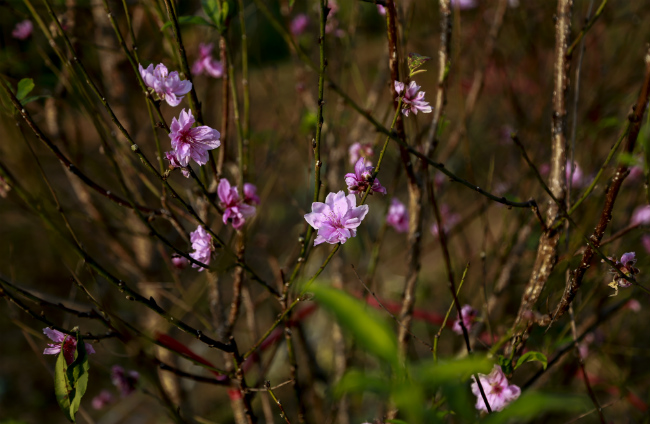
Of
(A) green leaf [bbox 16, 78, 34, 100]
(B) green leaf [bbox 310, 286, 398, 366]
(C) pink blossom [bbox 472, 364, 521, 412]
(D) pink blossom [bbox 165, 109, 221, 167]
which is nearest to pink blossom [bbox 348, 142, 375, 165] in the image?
(D) pink blossom [bbox 165, 109, 221, 167]

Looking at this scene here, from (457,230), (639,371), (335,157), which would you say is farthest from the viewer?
(639,371)

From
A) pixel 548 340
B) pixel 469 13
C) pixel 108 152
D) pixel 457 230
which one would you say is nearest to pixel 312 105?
pixel 457 230

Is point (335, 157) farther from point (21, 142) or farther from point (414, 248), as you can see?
point (21, 142)

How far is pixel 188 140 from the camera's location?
36.3 inches

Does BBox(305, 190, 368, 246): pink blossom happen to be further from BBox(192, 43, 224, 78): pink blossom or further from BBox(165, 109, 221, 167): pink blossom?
BBox(192, 43, 224, 78): pink blossom

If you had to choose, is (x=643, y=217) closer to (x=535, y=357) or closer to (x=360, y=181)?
(x=535, y=357)

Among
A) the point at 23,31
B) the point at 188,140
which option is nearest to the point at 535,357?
the point at 188,140

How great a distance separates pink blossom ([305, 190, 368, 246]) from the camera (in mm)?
909

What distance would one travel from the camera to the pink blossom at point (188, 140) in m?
0.90

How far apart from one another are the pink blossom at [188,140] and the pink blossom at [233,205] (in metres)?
0.11

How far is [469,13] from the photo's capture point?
3.11 metres

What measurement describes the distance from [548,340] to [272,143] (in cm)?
121

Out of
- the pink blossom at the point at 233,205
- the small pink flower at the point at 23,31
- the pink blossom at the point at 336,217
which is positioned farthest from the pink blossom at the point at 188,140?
the small pink flower at the point at 23,31

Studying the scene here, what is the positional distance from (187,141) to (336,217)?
310mm
